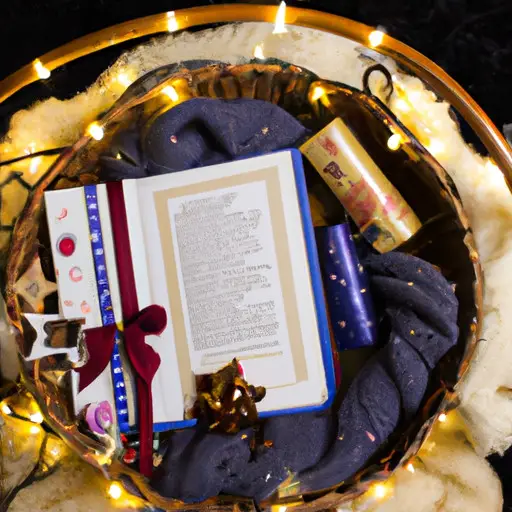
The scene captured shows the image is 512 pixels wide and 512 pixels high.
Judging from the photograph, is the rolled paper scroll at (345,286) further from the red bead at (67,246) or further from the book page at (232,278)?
the red bead at (67,246)

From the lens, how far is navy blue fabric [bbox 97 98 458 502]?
75 centimetres

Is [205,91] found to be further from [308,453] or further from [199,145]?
[308,453]

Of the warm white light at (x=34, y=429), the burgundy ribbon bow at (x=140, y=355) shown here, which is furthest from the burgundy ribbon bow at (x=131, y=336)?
the warm white light at (x=34, y=429)

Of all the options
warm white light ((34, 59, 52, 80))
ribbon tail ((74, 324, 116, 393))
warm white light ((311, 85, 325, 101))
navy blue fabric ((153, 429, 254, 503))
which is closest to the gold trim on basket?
warm white light ((34, 59, 52, 80))

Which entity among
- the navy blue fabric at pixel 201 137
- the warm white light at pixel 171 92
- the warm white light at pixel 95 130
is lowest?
the navy blue fabric at pixel 201 137

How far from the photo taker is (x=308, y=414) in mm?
765

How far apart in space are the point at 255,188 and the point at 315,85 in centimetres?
17

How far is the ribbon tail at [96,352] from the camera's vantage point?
2.39ft

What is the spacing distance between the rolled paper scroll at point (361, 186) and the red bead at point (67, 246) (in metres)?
0.33

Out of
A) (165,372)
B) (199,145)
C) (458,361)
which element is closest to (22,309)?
(165,372)

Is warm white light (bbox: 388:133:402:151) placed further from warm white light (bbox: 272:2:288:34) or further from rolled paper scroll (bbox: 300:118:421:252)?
warm white light (bbox: 272:2:288:34)

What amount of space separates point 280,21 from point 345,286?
15.7 inches

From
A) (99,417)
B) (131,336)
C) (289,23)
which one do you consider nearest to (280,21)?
(289,23)

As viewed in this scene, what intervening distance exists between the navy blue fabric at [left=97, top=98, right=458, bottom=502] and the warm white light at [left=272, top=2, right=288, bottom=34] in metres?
0.15
